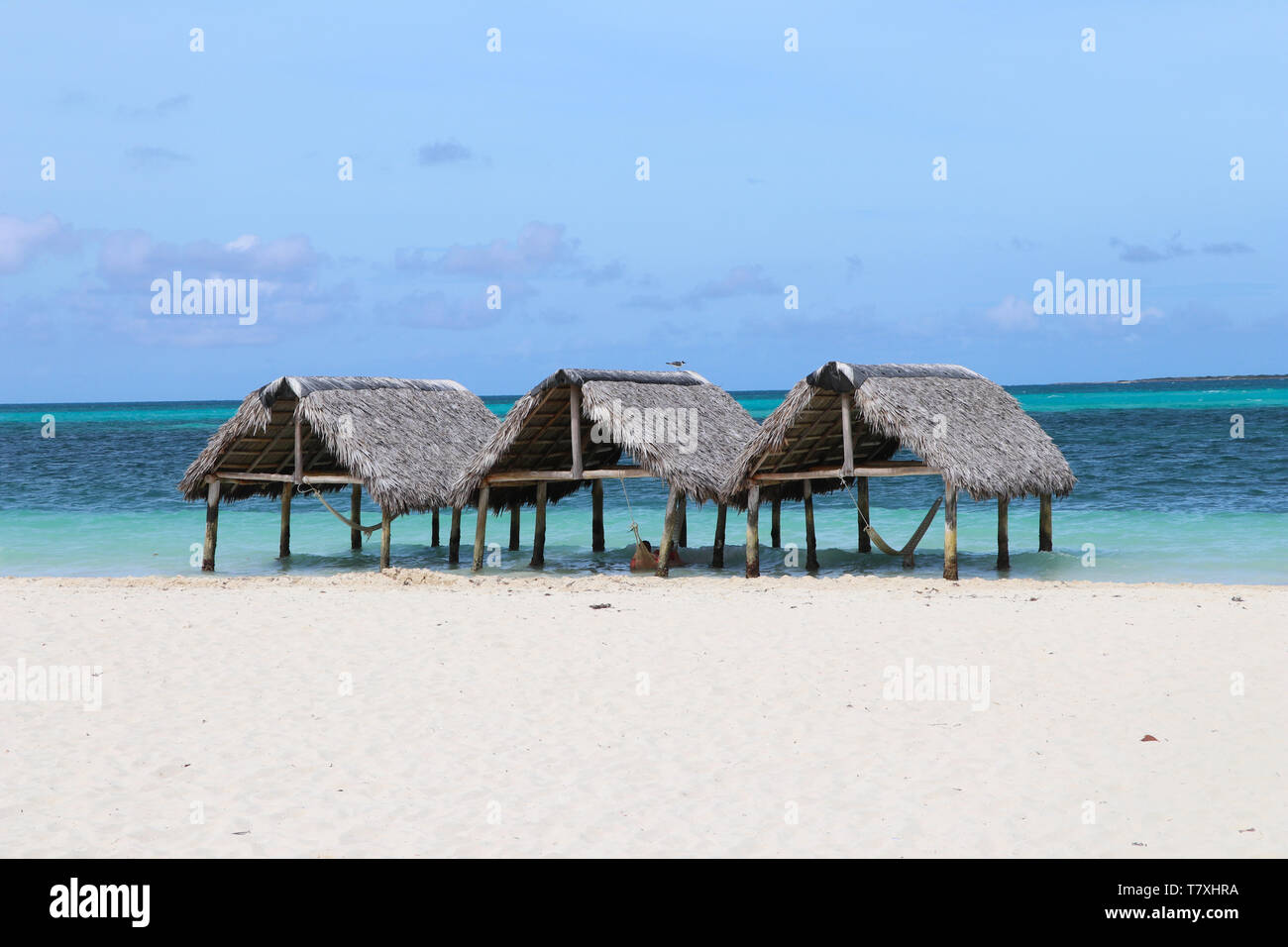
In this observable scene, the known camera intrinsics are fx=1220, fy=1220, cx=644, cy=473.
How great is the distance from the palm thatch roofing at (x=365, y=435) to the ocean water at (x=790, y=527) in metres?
1.66

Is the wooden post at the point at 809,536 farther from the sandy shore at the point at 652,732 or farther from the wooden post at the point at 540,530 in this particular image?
the sandy shore at the point at 652,732

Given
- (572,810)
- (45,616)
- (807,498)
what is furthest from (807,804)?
(807,498)

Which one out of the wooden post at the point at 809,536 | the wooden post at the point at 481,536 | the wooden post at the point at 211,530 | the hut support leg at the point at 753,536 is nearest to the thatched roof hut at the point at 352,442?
the wooden post at the point at 211,530

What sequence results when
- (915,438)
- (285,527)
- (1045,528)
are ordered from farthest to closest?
(285,527) → (1045,528) → (915,438)

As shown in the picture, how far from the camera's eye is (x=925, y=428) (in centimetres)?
1477

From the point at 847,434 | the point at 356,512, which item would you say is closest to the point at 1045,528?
the point at 847,434

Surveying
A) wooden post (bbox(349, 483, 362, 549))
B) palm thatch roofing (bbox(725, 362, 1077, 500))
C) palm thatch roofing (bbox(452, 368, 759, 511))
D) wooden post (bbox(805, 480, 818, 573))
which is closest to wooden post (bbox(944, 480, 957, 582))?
palm thatch roofing (bbox(725, 362, 1077, 500))

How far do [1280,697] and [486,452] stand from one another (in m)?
10.5

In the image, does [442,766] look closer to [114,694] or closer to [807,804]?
[807,804]

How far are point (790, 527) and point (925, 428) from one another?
977cm

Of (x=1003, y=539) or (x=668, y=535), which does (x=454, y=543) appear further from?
(x=1003, y=539)

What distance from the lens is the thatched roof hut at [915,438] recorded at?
1472 cm
